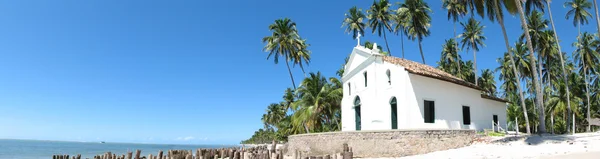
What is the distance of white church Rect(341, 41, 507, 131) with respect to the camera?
21.6 m

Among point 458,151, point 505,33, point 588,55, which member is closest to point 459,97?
point 505,33

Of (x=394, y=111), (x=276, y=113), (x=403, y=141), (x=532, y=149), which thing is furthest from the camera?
(x=276, y=113)

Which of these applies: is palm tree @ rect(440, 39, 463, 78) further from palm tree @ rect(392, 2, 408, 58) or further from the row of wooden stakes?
the row of wooden stakes

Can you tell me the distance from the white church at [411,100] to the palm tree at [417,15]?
46.1 feet

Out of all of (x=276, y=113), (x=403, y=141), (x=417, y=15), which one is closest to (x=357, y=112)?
(x=403, y=141)

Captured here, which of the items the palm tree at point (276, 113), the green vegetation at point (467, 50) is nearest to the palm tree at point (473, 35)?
the green vegetation at point (467, 50)

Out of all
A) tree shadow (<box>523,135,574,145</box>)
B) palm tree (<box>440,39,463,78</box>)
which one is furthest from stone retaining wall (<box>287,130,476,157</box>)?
palm tree (<box>440,39,463,78</box>)

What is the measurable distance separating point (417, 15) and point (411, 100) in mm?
19448

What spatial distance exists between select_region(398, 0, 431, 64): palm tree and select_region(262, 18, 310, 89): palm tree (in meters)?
10.7

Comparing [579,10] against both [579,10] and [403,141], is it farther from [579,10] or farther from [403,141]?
[403,141]

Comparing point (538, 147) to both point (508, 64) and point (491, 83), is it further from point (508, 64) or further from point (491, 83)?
point (491, 83)

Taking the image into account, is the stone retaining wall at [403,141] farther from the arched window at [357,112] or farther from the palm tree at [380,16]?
the palm tree at [380,16]

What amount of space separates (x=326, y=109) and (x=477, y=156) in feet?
58.8

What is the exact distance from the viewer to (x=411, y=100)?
70.9 feet
